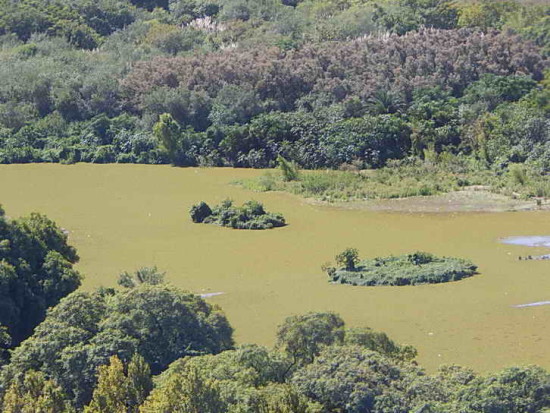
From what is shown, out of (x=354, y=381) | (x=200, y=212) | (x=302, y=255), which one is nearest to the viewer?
(x=354, y=381)

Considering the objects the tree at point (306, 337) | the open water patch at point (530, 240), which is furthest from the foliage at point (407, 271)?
the tree at point (306, 337)

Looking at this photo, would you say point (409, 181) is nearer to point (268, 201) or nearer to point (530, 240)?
point (268, 201)

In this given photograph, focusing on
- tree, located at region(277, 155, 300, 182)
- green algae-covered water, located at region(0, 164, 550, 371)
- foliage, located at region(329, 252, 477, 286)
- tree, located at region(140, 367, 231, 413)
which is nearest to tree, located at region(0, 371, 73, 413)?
tree, located at region(140, 367, 231, 413)

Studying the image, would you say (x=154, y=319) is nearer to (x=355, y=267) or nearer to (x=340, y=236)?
(x=355, y=267)

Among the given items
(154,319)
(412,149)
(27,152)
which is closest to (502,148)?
(412,149)

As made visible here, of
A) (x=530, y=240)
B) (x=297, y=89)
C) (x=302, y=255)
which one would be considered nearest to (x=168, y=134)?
(x=297, y=89)

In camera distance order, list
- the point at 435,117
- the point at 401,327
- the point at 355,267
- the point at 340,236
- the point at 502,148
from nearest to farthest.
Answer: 1. the point at 401,327
2. the point at 355,267
3. the point at 340,236
4. the point at 502,148
5. the point at 435,117

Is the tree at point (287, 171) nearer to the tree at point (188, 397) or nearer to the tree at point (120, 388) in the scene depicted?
the tree at point (120, 388)

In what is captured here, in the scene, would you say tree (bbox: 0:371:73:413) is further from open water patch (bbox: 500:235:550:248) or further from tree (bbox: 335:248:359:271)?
open water patch (bbox: 500:235:550:248)
